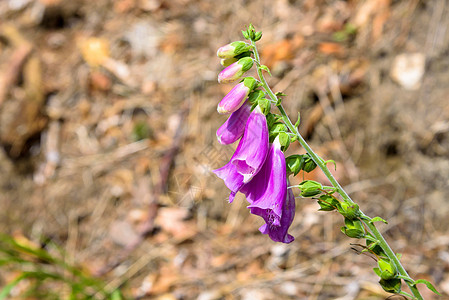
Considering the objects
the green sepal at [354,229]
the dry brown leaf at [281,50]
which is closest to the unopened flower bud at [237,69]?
the green sepal at [354,229]

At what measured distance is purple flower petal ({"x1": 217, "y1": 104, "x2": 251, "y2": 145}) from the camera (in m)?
1.40

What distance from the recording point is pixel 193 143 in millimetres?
3686

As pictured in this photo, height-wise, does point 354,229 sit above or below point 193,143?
above

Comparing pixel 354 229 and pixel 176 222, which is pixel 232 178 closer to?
pixel 354 229

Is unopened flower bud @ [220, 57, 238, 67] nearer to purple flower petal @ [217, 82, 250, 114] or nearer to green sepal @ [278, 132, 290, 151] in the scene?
purple flower petal @ [217, 82, 250, 114]

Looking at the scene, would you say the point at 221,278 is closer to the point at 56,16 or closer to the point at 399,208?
the point at 399,208

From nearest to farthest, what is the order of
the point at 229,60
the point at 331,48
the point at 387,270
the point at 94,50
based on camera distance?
the point at 387,270 → the point at 229,60 → the point at 331,48 → the point at 94,50

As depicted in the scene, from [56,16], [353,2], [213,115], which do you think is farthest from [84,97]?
[353,2]

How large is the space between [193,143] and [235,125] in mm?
2295

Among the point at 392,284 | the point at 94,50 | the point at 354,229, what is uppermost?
the point at 354,229

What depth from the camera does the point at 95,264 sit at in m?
3.41

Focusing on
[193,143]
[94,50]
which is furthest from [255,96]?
[94,50]

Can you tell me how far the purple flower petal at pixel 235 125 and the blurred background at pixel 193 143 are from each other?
65 cm

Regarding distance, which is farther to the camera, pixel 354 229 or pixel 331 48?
pixel 331 48
